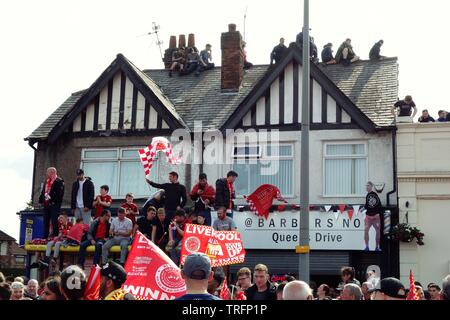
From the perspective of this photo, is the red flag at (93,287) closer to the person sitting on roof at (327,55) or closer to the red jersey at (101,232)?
the red jersey at (101,232)

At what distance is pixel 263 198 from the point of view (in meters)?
19.5

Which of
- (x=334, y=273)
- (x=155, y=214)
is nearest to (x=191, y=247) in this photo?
(x=155, y=214)

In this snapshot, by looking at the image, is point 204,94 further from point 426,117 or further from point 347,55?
point 426,117

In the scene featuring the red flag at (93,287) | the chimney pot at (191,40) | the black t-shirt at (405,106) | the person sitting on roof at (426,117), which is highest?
the chimney pot at (191,40)

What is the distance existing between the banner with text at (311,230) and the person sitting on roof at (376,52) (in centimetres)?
651

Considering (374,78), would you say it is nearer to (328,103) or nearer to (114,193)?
(328,103)

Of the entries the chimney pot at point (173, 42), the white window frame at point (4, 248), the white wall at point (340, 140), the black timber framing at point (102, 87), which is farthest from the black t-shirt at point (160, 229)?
the white window frame at point (4, 248)

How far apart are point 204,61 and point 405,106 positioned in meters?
8.45

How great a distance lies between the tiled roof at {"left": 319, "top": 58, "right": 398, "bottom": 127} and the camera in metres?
20.3

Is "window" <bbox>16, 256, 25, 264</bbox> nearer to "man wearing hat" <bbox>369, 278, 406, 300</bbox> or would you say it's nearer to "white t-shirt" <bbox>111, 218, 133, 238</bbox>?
"white t-shirt" <bbox>111, 218, 133, 238</bbox>

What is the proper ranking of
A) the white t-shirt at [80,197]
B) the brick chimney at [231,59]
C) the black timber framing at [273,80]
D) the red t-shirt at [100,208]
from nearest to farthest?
1. the red t-shirt at [100,208]
2. the white t-shirt at [80,197]
3. the black timber framing at [273,80]
4. the brick chimney at [231,59]

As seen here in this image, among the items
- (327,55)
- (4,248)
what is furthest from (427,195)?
(4,248)

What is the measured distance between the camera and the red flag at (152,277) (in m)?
8.05

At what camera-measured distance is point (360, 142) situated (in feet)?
65.8
